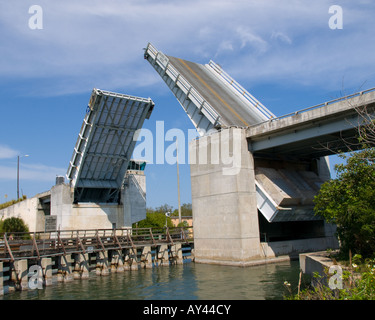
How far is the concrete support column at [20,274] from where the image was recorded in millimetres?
16953

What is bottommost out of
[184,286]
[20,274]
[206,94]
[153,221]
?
[184,286]

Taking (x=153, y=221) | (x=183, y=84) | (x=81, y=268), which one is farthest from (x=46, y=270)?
(x=153, y=221)

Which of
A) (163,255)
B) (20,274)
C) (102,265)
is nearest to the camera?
(20,274)

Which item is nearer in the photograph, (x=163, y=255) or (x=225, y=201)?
(x=225, y=201)

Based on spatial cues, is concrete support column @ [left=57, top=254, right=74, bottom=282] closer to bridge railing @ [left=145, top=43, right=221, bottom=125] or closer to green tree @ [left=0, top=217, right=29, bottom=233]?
bridge railing @ [left=145, top=43, right=221, bottom=125]

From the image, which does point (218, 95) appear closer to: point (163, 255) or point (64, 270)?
point (163, 255)

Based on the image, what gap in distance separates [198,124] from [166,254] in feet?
32.7

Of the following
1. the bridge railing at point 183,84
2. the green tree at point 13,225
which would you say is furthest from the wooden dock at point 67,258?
the green tree at point 13,225

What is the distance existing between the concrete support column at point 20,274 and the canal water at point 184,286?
1.89ft

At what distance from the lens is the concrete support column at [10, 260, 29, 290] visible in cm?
1695

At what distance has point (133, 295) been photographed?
49.1ft

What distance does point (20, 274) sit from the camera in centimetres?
1695

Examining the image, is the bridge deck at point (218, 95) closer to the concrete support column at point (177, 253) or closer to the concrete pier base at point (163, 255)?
the concrete support column at point (177, 253)

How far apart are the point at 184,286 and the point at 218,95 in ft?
54.4
